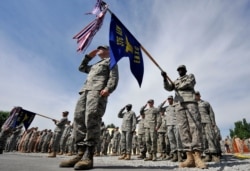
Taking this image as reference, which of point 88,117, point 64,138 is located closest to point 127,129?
point 88,117

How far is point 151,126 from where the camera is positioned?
29.7 feet

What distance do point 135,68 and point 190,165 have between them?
2.23m

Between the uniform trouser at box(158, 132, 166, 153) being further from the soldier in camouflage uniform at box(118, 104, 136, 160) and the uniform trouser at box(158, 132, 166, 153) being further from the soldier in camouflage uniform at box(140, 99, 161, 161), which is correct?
the soldier in camouflage uniform at box(118, 104, 136, 160)

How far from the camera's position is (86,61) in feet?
14.9

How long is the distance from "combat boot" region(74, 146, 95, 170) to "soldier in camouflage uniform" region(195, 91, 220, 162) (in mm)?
4845

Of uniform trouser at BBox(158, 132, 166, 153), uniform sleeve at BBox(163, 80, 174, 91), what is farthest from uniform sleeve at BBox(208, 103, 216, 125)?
uniform sleeve at BBox(163, 80, 174, 91)

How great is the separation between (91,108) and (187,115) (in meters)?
2.07

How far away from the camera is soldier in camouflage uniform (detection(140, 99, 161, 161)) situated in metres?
8.50

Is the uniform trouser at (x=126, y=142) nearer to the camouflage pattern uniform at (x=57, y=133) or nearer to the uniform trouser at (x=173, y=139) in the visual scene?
the uniform trouser at (x=173, y=139)

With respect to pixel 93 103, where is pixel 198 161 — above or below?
below

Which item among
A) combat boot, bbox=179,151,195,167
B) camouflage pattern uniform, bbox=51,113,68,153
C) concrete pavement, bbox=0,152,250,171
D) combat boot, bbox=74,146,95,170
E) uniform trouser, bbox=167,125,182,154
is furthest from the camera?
camouflage pattern uniform, bbox=51,113,68,153

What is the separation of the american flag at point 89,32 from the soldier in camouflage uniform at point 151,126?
203 inches

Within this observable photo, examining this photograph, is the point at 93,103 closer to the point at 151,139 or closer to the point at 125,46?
the point at 125,46

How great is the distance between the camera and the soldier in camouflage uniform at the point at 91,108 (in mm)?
3646
